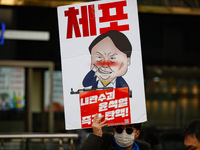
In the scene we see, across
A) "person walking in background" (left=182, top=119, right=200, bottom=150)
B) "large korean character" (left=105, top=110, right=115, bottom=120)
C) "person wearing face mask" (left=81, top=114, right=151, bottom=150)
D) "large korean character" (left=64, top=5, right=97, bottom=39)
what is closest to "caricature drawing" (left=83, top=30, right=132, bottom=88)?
"large korean character" (left=64, top=5, right=97, bottom=39)

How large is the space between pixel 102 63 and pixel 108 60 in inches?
2.3

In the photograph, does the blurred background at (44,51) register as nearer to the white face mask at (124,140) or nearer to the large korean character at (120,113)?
the white face mask at (124,140)

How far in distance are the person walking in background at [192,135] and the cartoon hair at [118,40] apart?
2.59 feet

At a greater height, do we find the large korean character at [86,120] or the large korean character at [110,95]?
the large korean character at [110,95]

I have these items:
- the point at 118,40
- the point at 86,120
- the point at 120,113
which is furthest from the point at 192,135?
the point at 118,40

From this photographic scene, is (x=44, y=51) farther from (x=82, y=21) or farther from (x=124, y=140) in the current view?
(x=124, y=140)

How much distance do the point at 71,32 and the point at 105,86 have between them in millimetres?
562

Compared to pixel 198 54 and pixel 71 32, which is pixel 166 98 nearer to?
pixel 198 54

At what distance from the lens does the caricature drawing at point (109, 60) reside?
3148mm

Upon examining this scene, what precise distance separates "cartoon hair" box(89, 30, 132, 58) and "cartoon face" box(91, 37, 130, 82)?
0.02m

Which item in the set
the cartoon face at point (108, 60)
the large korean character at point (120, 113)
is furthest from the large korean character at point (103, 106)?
the cartoon face at point (108, 60)

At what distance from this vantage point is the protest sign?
3098mm

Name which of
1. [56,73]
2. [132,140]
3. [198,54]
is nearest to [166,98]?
[198,54]

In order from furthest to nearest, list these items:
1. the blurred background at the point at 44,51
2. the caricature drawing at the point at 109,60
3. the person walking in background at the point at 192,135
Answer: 1. the blurred background at the point at 44,51
2. the caricature drawing at the point at 109,60
3. the person walking in background at the point at 192,135
